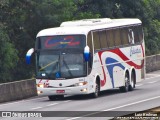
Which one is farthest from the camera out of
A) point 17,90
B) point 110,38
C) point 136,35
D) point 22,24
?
point 22,24

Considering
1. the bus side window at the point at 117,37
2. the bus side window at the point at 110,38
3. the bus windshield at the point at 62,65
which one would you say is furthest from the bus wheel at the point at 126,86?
the bus windshield at the point at 62,65

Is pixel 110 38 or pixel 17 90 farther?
pixel 17 90

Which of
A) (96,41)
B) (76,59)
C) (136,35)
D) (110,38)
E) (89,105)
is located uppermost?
(136,35)

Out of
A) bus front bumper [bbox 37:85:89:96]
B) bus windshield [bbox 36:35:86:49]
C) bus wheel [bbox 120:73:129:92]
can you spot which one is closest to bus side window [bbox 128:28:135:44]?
bus wheel [bbox 120:73:129:92]

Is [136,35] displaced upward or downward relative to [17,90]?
upward

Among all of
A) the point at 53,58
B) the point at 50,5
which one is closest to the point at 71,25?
the point at 53,58

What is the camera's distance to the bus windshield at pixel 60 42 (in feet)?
105

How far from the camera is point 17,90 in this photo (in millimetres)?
35281

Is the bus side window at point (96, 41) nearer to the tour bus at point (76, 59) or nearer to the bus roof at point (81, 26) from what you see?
the tour bus at point (76, 59)

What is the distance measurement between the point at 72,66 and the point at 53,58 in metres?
0.90

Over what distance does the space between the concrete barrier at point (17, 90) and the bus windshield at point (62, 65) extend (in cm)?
274

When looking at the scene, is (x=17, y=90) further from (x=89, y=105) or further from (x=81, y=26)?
(x=89, y=105)

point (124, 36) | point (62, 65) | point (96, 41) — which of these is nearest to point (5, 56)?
point (124, 36)

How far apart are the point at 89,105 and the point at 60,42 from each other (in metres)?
4.58
